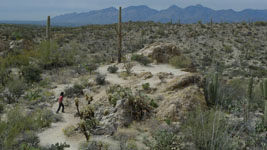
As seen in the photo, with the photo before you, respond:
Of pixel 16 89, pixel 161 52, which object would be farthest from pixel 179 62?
pixel 16 89

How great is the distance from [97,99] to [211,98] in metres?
4.12

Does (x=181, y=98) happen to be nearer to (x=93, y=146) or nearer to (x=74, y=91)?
(x=93, y=146)

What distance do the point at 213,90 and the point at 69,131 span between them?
5101 millimetres

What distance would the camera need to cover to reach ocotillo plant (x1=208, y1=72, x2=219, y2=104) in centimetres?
820

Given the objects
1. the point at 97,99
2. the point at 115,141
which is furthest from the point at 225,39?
the point at 115,141

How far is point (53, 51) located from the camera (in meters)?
15.8

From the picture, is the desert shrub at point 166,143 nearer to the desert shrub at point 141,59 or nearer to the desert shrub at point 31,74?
the desert shrub at point 31,74

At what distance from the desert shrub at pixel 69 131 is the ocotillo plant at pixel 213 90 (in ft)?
15.7

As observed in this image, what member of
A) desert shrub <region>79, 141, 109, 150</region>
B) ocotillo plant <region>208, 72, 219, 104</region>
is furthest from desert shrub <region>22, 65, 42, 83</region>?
ocotillo plant <region>208, 72, 219, 104</region>

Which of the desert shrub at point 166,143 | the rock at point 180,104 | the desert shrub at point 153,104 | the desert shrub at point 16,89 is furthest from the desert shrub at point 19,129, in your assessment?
the rock at point 180,104

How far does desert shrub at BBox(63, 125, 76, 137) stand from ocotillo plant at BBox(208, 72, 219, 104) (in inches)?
189

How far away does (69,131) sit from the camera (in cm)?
666

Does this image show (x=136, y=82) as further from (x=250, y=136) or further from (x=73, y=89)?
(x=250, y=136)

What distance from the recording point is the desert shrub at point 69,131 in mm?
6566
